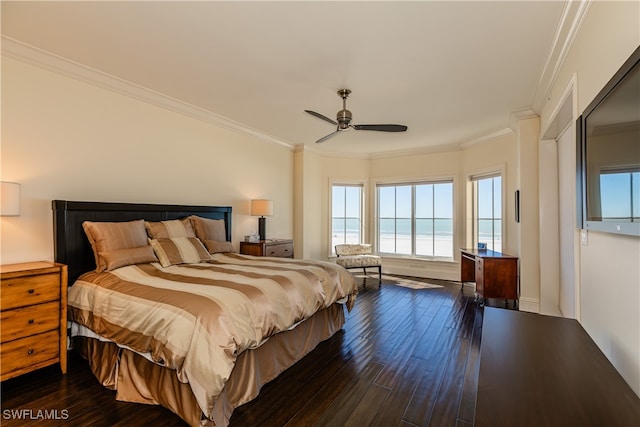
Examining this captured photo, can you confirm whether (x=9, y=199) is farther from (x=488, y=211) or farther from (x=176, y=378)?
(x=488, y=211)

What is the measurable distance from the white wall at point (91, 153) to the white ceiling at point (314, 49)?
13.6 inches

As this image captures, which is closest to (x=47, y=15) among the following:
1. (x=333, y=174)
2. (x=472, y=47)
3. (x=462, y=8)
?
(x=462, y=8)

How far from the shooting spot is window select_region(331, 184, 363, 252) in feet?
21.8

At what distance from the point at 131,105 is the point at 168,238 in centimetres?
160

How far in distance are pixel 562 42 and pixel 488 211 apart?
3459mm

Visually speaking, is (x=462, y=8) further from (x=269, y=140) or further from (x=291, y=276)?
(x=269, y=140)

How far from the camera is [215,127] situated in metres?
4.37

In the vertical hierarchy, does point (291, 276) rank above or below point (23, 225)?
below

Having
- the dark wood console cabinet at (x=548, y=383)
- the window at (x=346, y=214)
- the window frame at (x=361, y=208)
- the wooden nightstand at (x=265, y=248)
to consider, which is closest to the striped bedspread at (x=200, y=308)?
the dark wood console cabinet at (x=548, y=383)

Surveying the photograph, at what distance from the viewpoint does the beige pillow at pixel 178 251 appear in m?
2.88

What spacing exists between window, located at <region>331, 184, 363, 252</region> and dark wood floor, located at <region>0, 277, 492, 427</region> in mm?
3427

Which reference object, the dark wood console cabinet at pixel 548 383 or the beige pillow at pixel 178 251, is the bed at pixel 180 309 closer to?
the beige pillow at pixel 178 251

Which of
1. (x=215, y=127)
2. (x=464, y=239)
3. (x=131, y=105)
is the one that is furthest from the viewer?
(x=464, y=239)

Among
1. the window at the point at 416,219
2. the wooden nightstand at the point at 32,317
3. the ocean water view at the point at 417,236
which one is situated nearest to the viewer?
the wooden nightstand at the point at 32,317
